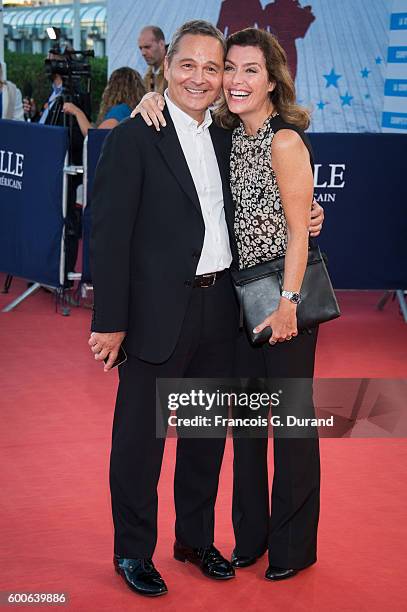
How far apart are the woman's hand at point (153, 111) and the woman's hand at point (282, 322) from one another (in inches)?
26.3

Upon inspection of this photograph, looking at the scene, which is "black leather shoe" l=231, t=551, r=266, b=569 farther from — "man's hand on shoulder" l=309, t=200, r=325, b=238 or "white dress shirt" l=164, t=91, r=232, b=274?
"man's hand on shoulder" l=309, t=200, r=325, b=238

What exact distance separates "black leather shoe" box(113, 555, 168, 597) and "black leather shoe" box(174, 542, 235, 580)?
0.19m

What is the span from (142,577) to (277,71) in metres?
1.65

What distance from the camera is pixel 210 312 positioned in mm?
3266

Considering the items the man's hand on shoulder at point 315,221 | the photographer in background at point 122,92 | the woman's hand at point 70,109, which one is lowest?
the man's hand on shoulder at point 315,221

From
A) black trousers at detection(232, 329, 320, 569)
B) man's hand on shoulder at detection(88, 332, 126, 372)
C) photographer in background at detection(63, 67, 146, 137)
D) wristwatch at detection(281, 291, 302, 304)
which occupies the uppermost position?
photographer in background at detection(63, 67, 146, 137)

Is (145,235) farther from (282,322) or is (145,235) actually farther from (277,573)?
(277,573)

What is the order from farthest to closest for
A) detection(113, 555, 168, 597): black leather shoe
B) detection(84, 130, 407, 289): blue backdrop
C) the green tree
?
the green tree < detection(84, 130, 407, 289): blue backdrop < detection(113, 555, 168, 597): black leather shoe

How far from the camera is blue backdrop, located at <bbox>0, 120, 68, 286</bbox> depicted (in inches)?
271

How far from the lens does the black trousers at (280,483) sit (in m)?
3.32

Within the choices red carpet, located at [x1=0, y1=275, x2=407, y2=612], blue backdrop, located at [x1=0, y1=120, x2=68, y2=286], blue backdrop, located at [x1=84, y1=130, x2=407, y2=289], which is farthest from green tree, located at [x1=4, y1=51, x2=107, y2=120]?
red carpet, located at [x1=0, y1=275, x2=407, y2=612]

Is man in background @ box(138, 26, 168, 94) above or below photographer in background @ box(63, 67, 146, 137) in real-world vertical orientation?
above

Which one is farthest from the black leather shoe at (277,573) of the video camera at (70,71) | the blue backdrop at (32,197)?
the video camera at (70,71)

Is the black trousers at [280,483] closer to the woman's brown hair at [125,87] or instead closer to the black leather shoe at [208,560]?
→ the black leather shoe at [208,560]
